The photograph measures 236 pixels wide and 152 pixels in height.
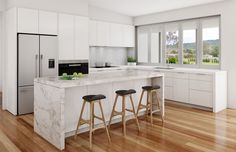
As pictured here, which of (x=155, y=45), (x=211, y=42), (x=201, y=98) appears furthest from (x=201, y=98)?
(x=155, y=45)

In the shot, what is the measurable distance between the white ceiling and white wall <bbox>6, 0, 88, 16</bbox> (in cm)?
33

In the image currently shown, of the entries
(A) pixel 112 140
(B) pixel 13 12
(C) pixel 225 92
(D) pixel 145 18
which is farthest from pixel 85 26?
(C) pixel 225 92

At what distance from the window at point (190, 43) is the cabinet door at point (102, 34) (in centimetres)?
244

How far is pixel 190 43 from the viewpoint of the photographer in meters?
6.33

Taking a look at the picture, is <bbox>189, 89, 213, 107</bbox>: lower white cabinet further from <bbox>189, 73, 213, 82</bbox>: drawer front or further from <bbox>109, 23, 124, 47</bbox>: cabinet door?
<bbox>109, 23, 124, 47</bbox>: cabinet door

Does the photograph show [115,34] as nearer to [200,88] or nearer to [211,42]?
[211,42]

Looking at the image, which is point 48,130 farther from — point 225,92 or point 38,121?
point 225,92

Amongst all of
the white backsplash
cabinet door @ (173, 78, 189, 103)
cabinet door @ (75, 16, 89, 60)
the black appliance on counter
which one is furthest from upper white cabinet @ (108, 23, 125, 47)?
cabinet door @ (173, 78, 189, 103)

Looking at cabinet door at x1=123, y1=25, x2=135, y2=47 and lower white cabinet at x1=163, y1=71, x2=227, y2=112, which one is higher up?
cabinet door at x1=123, y1=25, x2=135, y2=47

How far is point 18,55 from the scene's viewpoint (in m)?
4.66

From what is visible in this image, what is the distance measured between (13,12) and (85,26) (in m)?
1.85

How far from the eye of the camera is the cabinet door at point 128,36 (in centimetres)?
751

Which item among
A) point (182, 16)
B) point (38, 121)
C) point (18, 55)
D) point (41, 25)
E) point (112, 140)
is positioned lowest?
point (112, 140)

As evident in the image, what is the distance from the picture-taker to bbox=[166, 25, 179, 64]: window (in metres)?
6.68
